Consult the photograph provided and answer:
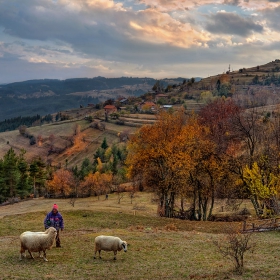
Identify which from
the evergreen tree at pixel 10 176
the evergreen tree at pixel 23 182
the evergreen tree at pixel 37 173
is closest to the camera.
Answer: the evergreen tree at pixel 10 176

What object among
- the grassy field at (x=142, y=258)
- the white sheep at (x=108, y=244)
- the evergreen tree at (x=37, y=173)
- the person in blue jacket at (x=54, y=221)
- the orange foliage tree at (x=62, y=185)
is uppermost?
the person in blue jacket at (x=54, y=221)

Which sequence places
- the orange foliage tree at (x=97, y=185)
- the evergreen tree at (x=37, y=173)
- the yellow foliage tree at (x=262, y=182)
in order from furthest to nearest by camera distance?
the evergreen tree at (x=37, y=173), the orange foliage tree at (x=97, y=185), the yellow foliage tree at (x=262, y=182)

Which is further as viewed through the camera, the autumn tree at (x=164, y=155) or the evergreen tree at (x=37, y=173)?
the evergreen tree at (x=37, y=173)

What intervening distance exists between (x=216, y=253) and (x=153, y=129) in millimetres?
26488

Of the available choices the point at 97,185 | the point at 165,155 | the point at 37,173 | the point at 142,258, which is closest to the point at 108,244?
the point at 142,258

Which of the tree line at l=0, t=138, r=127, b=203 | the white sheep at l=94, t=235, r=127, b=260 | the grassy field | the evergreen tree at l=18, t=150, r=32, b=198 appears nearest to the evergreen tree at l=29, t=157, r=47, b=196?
the tree line at l=0, t=138, r=127, b=203

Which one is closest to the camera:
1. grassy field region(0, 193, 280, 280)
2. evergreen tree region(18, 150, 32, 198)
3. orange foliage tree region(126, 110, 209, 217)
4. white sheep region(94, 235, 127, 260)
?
grassy field region(0, 193, 280, 280)

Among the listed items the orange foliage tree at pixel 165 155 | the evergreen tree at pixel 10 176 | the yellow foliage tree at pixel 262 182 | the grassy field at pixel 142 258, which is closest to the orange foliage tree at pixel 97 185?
the evergreen tree at pixel 10 176

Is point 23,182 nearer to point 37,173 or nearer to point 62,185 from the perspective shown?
point 37,173

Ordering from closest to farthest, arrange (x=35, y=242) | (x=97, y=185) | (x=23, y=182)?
(x=35, y=242) < (x=23, y=182) < (x=97, y=185)

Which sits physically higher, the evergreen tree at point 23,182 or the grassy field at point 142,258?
the grassy field at point 142,258

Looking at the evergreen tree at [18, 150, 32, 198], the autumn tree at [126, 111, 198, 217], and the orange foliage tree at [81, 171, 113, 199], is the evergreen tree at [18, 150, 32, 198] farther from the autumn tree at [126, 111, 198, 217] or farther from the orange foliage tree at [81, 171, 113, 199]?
the autumn tree at [126, 111, 198, 217]

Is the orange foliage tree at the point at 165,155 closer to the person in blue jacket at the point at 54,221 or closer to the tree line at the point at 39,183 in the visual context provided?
the person in blue jacket at the point at 54,221

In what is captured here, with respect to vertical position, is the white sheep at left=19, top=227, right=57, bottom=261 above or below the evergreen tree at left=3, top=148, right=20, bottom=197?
above
